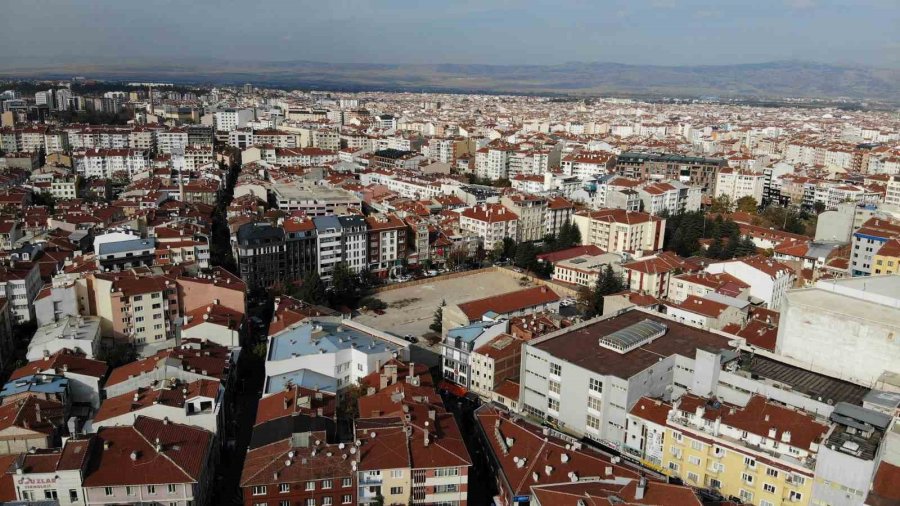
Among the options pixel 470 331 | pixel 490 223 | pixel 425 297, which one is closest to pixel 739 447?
pixel 470 331

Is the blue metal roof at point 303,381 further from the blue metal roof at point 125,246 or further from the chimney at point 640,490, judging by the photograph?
the blue metal roof at point 125,246

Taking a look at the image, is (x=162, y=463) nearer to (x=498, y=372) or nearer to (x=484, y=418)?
(x=484, y=418)

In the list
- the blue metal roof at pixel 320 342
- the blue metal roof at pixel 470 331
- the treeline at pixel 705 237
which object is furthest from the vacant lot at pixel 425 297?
the treeline at pixel 705 237

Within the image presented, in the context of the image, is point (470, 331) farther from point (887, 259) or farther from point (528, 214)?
point (887, 259)

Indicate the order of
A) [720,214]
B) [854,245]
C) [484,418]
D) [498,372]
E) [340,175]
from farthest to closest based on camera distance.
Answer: [340,175]
[720,214]
[854,245]
[498,372]
[484,418]

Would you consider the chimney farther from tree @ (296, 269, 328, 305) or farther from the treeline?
the treeline

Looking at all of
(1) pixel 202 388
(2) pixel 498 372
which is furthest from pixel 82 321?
(2) pixel 498 372
